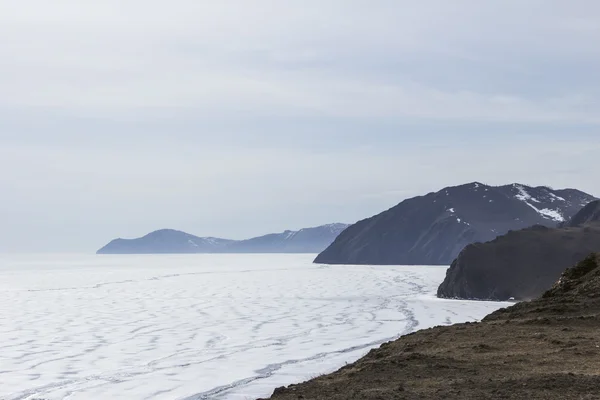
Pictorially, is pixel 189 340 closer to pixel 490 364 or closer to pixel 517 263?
pixel 490 364

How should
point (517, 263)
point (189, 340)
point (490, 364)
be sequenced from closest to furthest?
point (490, 364)
point (189, 340)
point (517, 263)

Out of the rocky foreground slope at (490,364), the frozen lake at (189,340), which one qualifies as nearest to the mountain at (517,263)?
the frozen lake at (189,340)

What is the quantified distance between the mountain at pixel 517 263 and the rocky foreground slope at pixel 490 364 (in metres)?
41.0

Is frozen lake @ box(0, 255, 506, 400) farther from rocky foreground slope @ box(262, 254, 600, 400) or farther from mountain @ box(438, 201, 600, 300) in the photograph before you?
mountain @ box(438, 201, 600, 300)

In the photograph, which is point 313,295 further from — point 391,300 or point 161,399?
point 161,399

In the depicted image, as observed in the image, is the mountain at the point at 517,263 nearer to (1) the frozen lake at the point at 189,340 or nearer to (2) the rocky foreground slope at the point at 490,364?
(1) the frozen lake at the point at 189,340

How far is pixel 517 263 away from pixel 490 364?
181ft

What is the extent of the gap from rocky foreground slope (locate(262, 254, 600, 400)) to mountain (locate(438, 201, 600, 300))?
40953 mm

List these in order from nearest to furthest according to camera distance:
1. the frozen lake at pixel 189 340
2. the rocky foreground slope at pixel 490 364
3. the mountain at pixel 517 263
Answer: the rocky foreground slope at pixel 490 364 → the frozen lake at pixel 189 340 → the mountain at pixel 517 263

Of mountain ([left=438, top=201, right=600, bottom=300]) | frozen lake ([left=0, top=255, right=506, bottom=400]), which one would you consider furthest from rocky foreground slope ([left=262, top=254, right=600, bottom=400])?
mountain ([left=438, top=201, right=600, bottom=300])

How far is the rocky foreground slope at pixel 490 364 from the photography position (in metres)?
13.2

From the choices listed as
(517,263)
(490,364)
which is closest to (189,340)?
(490,364)

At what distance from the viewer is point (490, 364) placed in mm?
16094

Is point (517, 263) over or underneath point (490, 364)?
over
